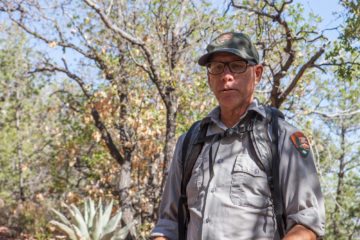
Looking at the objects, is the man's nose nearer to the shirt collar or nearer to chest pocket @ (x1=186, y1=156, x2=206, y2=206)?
the shirt collar

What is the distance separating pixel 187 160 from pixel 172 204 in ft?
0.62

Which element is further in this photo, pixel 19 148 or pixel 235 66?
pixel 19 148

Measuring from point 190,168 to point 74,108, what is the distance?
10.1 m

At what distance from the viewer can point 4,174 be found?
66.8 ft

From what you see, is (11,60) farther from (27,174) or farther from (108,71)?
(108,71)

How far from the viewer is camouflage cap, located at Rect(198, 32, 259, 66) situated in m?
1.91

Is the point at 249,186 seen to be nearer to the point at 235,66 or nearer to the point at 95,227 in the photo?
the point at 235,66

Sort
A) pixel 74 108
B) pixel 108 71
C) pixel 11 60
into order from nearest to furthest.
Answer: pixel 108 71 → pixel 74 108 → pixel 11 60

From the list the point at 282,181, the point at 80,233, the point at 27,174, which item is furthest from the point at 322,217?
the point at 27,174

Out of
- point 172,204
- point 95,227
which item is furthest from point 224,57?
point 95,227

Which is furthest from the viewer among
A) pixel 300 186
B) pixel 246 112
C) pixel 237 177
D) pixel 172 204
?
pixel 172 204

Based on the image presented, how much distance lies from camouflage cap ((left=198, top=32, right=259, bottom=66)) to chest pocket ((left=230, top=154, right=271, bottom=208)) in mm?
377

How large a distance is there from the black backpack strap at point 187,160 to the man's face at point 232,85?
13 cm

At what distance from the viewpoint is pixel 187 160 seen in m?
2.00
